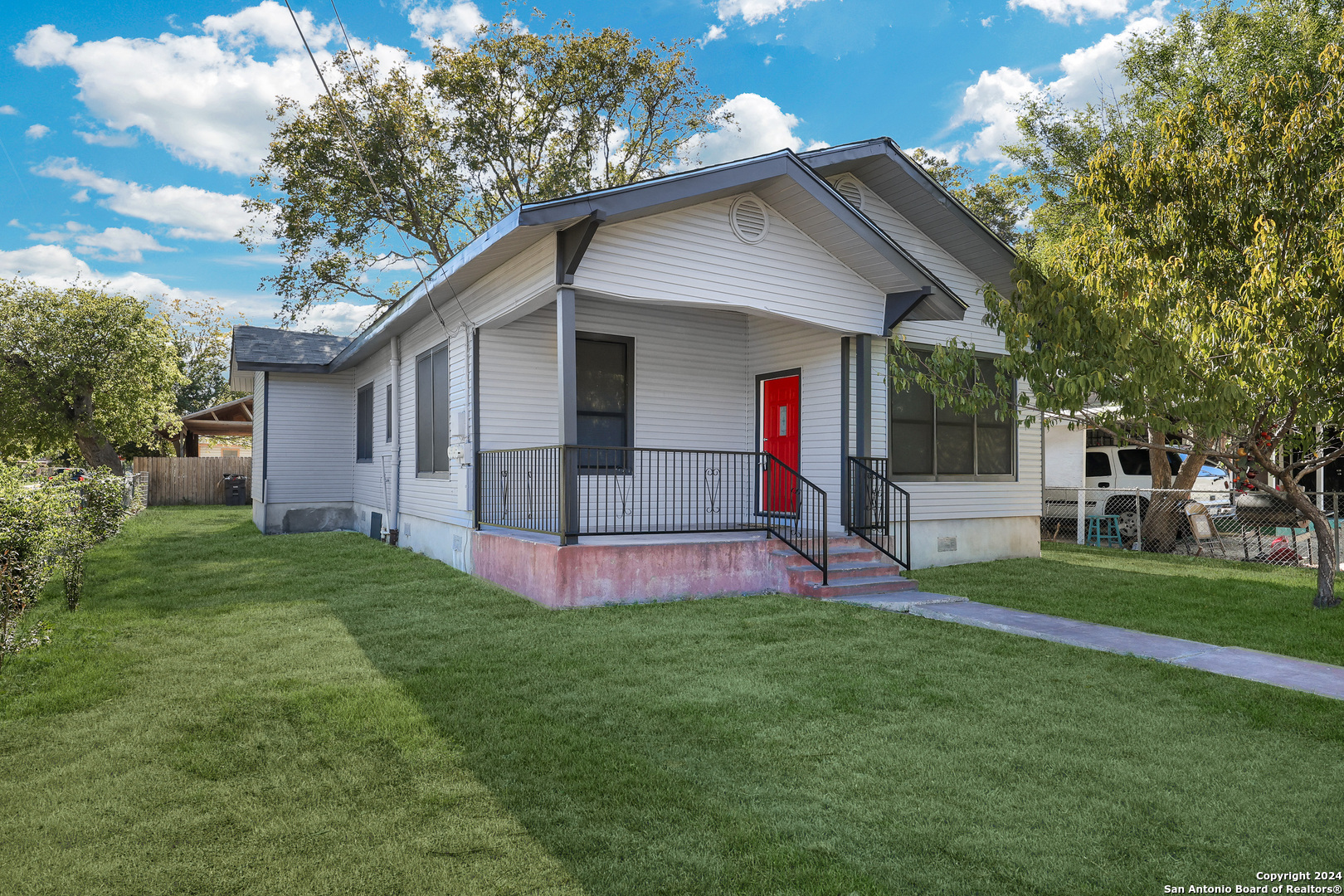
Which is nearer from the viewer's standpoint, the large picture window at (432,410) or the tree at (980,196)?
the large picture window at (432,410)

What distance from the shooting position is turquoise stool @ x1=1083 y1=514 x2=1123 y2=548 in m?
14.1

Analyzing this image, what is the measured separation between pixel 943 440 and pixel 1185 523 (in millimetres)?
5736

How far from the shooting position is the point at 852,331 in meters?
9.34

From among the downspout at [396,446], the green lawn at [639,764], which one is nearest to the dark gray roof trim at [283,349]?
the downspout at [396,446]

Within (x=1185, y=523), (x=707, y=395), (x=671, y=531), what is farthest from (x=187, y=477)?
(x=1185, y=523)

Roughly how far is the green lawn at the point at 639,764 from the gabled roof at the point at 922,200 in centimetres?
604

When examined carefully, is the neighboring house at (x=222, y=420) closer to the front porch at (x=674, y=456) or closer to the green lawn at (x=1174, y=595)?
Result: the front porch at (x=674, y=456)

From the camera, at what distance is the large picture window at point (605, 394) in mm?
9602

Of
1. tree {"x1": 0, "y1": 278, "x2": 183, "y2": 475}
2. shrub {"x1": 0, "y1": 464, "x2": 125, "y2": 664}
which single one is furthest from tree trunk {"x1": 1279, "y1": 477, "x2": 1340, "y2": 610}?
tree {"x1": 0, "y1": 278, "x2": 183, "y2": 475}

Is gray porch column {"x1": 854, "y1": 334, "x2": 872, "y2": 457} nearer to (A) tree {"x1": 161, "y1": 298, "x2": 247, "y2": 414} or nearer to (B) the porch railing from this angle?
(B) the porch railing

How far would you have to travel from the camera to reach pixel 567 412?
7.45 meters

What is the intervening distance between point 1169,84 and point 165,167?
25.2 meters

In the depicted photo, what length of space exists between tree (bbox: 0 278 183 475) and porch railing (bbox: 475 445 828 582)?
55.6 ft

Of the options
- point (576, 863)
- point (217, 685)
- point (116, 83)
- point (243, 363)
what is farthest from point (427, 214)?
point (576, 863)
